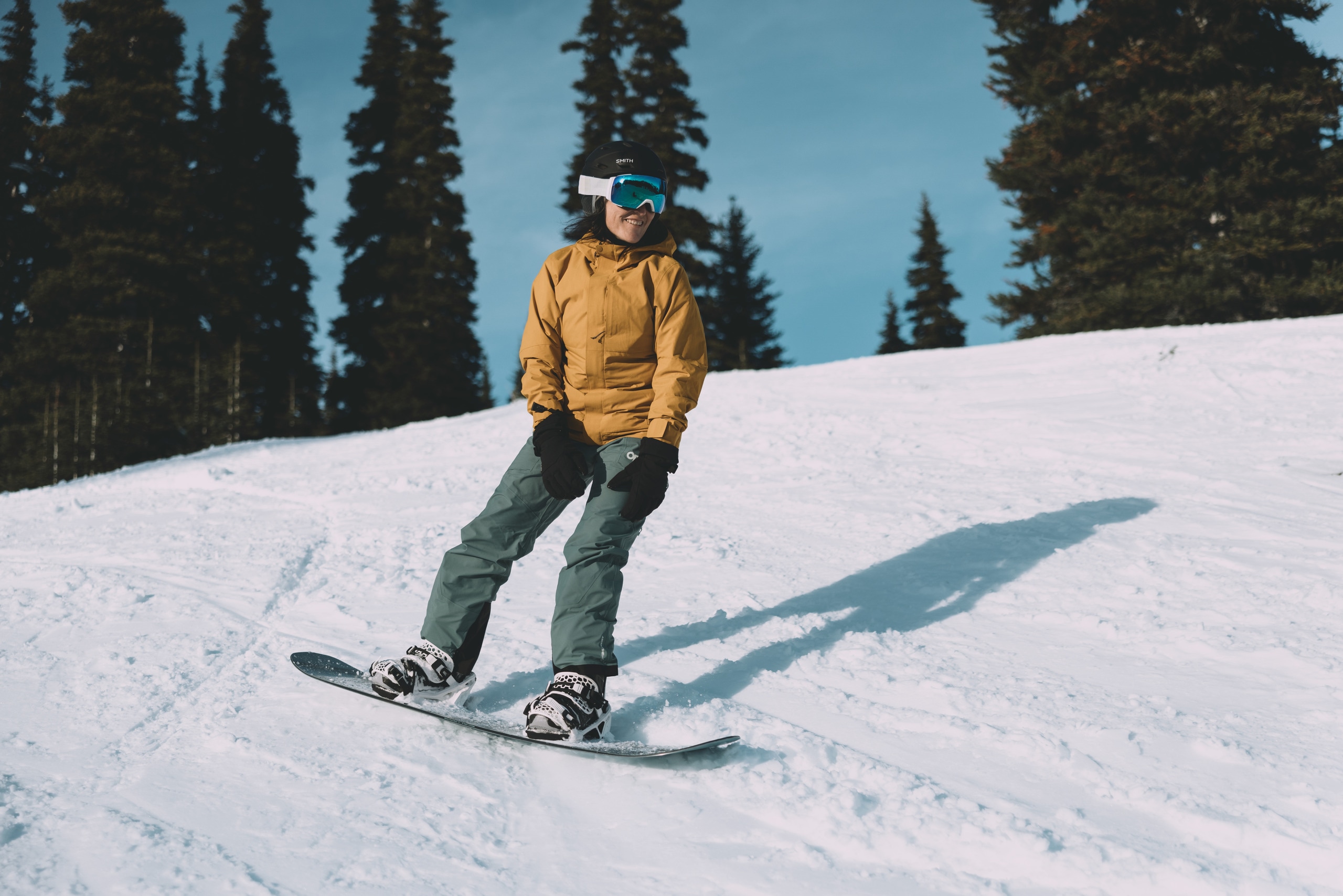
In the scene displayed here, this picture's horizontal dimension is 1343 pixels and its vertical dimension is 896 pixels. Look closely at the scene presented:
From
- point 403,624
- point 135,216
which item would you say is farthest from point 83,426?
point 403,624

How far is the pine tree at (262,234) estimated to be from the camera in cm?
2302

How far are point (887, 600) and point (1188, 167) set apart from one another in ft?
63.1

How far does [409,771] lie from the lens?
225cm

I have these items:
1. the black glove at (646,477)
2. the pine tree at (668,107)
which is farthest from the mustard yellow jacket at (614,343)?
the pine tree at (668,107)

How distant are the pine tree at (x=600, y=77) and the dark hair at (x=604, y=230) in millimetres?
21923

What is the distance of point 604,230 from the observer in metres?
2.84

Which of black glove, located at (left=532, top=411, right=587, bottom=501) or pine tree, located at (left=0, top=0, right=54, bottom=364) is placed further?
pine tree, located at (left=0, top=0, right=54, bottom=364)

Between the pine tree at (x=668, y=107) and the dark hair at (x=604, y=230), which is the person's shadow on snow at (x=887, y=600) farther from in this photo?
the pine tree at (x=668, y=107)

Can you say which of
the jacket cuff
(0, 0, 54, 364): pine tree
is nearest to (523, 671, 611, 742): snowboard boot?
the jacket cuff

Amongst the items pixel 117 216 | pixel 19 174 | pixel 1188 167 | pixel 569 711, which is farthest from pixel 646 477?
pixel 19 174

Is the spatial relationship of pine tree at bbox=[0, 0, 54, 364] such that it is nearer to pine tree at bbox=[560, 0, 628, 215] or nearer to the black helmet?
pine tree at bbox=[560, 0, 628, 215]

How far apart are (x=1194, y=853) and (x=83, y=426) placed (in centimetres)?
1904

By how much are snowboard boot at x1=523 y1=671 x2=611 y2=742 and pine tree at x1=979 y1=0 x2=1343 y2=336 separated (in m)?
18.6

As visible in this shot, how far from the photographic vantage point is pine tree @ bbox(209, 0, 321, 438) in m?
23.0
